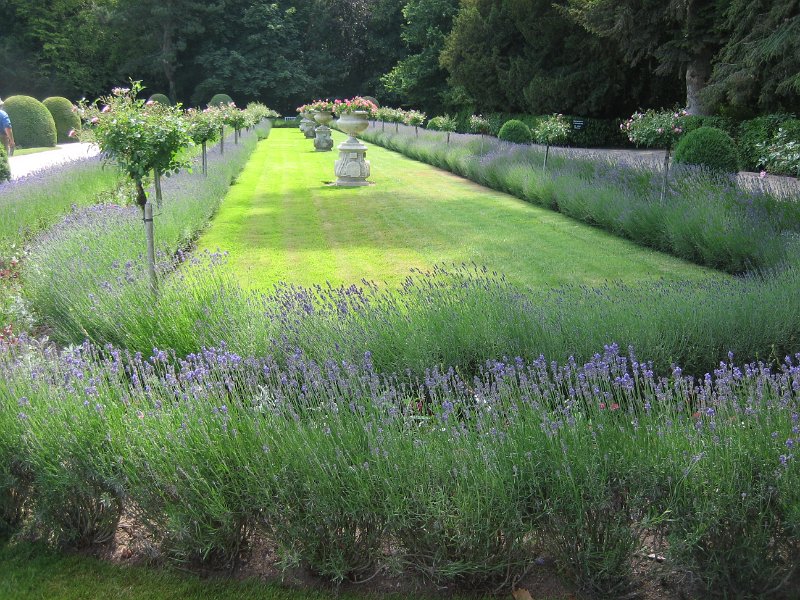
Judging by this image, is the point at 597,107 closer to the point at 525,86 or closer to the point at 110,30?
the point at 525,86

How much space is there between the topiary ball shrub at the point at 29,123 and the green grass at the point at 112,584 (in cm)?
2447

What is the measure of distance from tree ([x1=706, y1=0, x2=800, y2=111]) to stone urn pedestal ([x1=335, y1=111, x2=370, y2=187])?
321 inches

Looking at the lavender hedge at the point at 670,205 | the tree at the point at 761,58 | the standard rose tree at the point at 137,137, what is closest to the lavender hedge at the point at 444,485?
the standard rose tree at the point at 137,137

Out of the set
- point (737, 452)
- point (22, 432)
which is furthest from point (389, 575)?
point (22, 432)

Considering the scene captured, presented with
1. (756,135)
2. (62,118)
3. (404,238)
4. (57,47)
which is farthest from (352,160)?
(57,47)

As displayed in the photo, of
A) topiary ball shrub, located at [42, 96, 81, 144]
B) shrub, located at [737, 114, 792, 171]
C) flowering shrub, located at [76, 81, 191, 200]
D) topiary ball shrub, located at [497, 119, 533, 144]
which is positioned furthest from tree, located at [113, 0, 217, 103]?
flowering shrub, located at [76, 81, 191, 200]

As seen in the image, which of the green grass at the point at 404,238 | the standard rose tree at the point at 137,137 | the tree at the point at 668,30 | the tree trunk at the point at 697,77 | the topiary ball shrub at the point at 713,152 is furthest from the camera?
the tree trunk at the point at 697,77

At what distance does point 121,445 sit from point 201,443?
1.10 ft

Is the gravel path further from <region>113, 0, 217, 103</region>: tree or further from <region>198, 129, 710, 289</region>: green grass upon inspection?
<region>113, 0, 217, 103</region>: tree

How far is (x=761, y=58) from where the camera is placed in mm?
15289

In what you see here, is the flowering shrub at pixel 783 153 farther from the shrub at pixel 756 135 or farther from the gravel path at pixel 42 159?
the gravel path at pixel 42 159

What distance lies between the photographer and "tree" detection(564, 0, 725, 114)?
1866cm

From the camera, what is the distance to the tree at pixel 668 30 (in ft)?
61.2

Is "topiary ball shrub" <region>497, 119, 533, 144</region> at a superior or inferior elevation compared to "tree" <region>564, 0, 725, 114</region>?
inferior
